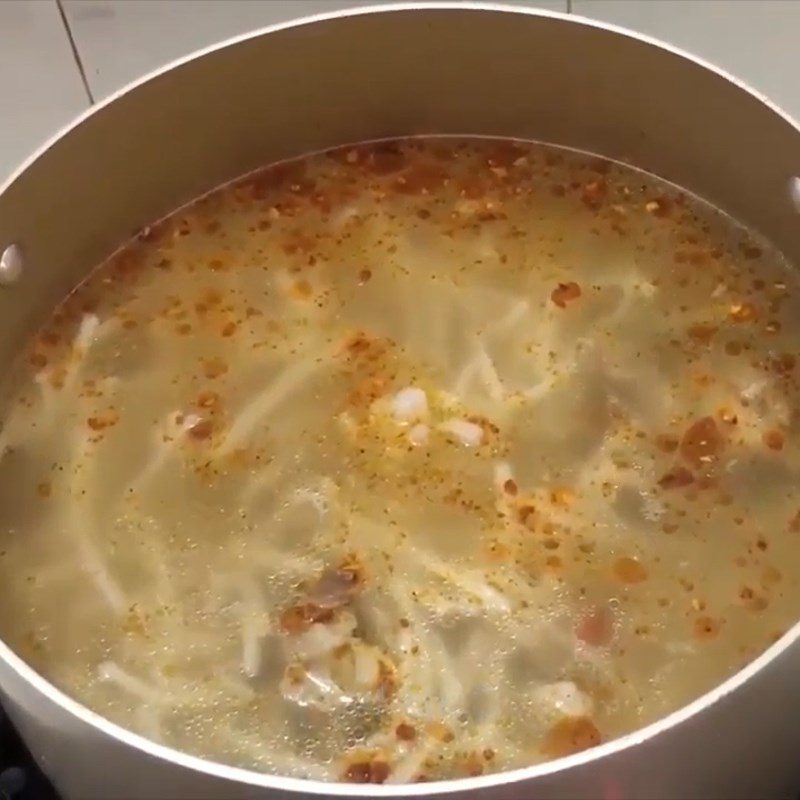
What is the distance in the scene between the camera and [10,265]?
0.79m

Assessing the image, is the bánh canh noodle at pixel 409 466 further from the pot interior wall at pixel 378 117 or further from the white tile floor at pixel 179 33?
the white tile floor at pixel 179 33

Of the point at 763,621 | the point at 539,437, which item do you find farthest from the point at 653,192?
the point at 763,621

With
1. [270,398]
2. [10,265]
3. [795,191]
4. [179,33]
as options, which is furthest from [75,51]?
[795,191]

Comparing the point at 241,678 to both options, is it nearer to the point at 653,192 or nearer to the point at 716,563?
the point at 716,563

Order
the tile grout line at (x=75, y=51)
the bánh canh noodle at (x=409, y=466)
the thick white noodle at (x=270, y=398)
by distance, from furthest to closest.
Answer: the tile grout line at (x=75, y=51) < the thick white noodle at (x=270, y=398) < the bánh canh noodle at (x=409, y=466)

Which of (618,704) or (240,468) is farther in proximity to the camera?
(240,468)

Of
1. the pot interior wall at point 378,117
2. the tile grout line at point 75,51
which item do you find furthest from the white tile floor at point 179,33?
the pot interior wall at point 378,117

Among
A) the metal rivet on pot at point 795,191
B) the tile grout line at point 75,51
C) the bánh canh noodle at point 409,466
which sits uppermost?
the tile grout line at point 75,51

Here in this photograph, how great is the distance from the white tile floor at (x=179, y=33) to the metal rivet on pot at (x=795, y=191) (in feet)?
0.75

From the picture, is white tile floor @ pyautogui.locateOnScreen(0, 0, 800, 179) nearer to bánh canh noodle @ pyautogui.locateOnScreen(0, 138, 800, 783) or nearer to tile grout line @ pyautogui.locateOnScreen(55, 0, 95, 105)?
tile grout line @ pyautogui.locateOnScreen(55, 0, 95, 105)

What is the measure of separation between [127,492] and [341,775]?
0.23m

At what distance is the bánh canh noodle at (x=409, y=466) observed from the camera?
2.11 ft

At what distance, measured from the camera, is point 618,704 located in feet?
2.06

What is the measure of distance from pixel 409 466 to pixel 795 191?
0.30 meters
